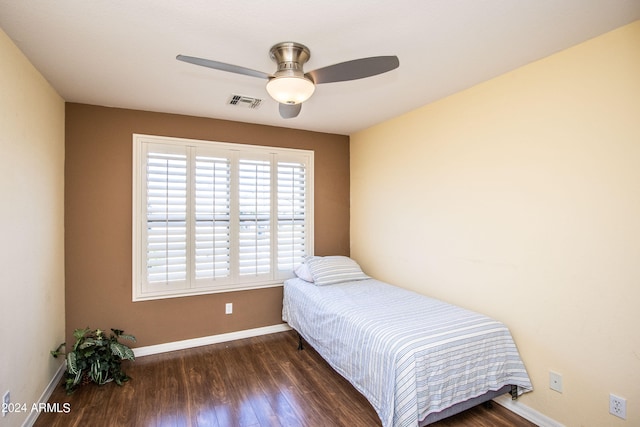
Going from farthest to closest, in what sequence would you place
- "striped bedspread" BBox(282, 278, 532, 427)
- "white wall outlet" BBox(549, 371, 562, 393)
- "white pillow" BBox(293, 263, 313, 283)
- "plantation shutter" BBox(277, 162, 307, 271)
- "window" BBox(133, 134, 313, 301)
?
"plantation shutter" BBox(277, 162, 307, 271) < "white pillow" BBox(293, 263, 313, 283) < "window" BBox(133, 134, 313, 301) < "white wall outlet" BBox(549, 371, 562, 393) < "striped bedspread" BBox(282, 278, 532, 427)

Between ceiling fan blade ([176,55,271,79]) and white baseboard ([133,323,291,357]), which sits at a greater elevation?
ceiling fan blade ([176,55,271,79])

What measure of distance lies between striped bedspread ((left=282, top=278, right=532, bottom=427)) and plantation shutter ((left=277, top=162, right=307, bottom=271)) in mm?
1086

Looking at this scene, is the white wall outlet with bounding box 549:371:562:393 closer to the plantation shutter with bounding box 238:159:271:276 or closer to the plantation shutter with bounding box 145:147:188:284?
the plantation shutter with bounding box 238:159:271:276

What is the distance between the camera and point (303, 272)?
3.60 m

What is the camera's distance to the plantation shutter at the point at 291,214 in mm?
3752

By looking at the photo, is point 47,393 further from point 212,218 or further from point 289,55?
point 289,55

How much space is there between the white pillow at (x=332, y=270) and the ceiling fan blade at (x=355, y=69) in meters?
2.11

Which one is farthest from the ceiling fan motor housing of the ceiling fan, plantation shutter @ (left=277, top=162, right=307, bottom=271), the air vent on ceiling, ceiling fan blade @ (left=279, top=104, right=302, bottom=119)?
plantation shutter @ (left=277, top=162, right=307, bottom=271)

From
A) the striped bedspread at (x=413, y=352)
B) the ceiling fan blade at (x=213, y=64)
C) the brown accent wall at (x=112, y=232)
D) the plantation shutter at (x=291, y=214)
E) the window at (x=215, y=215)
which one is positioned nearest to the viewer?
the ceiling fan blade at (x=213, y=64)

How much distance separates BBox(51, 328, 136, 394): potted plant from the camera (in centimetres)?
252

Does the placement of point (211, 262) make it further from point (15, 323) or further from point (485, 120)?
point (485, 120)

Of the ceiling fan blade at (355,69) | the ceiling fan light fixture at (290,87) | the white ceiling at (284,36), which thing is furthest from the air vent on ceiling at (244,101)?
the ceiling fan blade at (355,69)

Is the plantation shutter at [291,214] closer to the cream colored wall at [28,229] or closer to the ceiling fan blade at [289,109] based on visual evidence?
the ceiling fan blade at [289,109]

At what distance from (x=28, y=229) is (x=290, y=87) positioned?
197 centimetres
